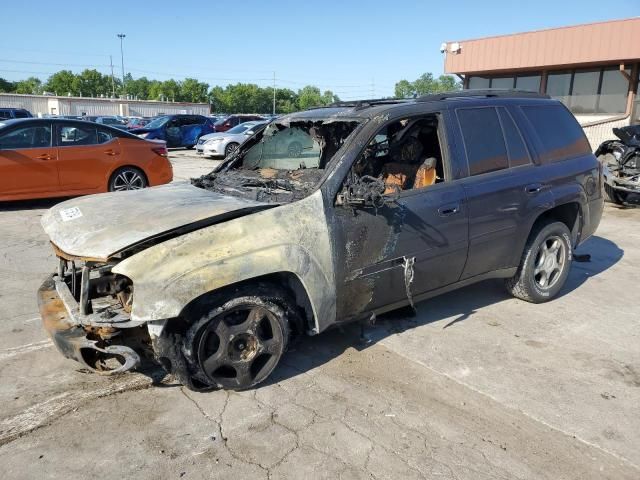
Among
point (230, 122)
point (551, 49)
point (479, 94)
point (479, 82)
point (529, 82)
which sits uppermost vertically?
point (551, 49)

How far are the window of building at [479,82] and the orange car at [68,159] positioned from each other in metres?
21.1

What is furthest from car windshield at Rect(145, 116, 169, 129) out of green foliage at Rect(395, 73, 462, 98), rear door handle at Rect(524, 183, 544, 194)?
green foliage at Rect(395, 73, 462, 98)

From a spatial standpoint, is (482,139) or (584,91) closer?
(482,139)

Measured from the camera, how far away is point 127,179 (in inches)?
371

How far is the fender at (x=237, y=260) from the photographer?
291cm

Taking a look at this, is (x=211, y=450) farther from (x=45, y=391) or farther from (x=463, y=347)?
(x=463, y=347)

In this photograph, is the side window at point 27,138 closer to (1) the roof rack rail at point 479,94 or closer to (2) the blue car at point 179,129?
(1) the roof rack rail at point 479,94

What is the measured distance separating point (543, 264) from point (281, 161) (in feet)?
8.54

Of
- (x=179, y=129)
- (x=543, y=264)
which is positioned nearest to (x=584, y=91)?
(x=179, y=129)

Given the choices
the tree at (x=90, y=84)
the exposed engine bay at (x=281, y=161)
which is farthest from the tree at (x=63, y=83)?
the exposed engine bay at (x=281, y=161)

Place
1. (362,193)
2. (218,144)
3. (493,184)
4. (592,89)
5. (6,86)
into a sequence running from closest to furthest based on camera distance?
(362,193) → (493,184) → (218,144) → (592,89) → (6,86)

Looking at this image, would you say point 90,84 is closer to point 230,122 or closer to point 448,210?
point 230,122

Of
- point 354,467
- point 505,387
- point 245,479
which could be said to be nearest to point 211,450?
point 245,479

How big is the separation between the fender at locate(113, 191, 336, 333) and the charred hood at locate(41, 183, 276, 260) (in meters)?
0.09
